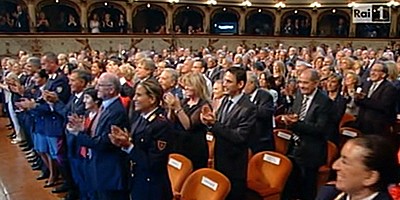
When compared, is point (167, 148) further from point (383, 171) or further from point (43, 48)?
point (43, 48)

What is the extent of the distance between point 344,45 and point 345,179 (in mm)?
17182

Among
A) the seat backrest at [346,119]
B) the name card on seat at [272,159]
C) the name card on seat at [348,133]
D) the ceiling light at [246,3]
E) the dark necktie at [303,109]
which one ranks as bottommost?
the name card on seat at [272,159]

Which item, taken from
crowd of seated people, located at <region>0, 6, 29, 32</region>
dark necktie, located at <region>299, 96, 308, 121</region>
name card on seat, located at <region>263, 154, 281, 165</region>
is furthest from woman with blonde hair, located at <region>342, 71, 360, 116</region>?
crowd of seated people, located at <region>0, 6, 29, 32</region>

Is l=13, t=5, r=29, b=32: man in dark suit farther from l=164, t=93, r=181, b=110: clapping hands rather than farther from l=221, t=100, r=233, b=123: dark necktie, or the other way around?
l=221, t=100, r=233, b=123: dark necktie

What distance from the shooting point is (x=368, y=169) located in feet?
5.66

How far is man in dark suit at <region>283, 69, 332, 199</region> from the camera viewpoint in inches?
139

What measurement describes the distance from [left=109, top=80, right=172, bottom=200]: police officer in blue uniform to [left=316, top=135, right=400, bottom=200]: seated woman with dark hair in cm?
131

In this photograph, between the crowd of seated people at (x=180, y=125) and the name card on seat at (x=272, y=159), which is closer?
the crowd of seated people at (x=180, y=125)

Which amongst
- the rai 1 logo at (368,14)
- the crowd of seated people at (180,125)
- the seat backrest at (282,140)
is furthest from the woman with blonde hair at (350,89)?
the rai 1 logo at (368,14)

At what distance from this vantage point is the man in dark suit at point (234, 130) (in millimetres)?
3169

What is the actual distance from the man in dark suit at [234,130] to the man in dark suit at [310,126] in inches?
A: 18.8

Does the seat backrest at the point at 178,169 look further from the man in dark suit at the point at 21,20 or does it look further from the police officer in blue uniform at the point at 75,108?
the man in dark suit at the point at 21,20

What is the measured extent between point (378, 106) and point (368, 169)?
2.98m

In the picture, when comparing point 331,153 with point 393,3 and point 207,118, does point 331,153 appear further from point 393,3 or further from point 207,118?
point 393,3
